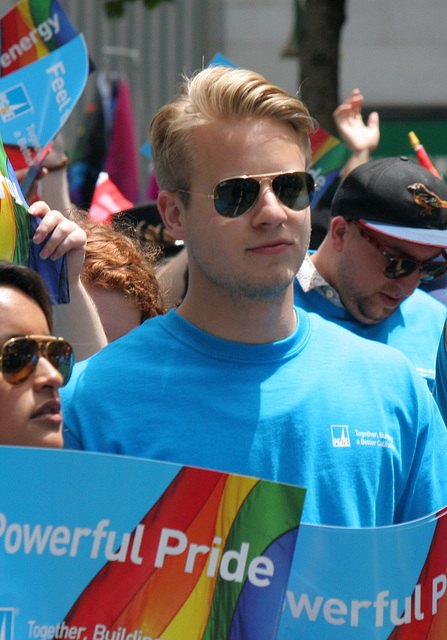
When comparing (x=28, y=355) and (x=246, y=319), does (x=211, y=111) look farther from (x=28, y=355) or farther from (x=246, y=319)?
(x=28, y=355)

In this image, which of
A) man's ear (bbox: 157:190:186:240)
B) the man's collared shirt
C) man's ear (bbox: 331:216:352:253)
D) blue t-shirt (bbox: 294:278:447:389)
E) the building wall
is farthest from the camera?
the building wall

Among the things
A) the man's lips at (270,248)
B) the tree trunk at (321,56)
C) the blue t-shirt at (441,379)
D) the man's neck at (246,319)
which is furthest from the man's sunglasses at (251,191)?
the tree trunk at (321,56)

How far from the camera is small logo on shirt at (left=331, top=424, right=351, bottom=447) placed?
6.24 ft

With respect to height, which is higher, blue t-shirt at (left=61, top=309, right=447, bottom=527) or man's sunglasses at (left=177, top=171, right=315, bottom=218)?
man's sunglasses at (left=177, top=171, right=315, bottom=218)

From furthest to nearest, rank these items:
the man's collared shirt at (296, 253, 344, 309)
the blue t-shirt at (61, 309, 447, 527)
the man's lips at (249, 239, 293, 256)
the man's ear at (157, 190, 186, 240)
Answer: the man's collared shirt at (296, 253, 344, 309) → the man's ear at (157, 190, 186, 240) → the man's lips at (249, 239, 293, 256) → the blue t-shirt at (61, 309, 447, 527)

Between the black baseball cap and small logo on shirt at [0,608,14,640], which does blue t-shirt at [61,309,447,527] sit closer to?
small logo on shirt at [0,608,14,640]

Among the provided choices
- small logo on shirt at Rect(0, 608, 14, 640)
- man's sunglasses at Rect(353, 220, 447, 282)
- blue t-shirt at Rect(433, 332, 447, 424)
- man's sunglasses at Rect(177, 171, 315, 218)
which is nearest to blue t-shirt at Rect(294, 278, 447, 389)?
man's sunglasses at Rect(353, 220, 447, 282)

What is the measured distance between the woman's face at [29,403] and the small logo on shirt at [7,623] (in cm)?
32

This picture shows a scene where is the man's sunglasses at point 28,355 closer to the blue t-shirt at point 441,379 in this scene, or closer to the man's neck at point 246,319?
the man's neck at point 246,319

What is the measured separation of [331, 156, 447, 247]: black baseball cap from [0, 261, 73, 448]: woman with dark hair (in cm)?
162

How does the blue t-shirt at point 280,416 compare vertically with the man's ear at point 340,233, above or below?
above

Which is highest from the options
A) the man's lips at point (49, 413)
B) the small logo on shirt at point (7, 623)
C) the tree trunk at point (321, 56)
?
the man's lips at point (49, 413)

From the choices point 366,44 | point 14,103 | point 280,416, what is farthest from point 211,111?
Answer: point 366,44

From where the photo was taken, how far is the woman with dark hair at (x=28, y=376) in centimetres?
169
